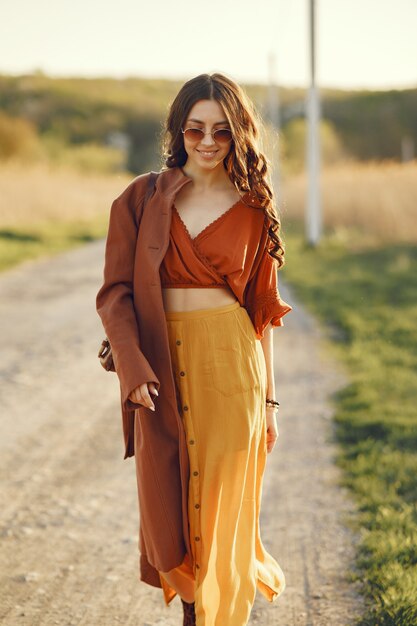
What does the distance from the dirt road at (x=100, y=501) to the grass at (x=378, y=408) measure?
0.41ft

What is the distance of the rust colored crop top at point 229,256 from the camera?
8.14 feet

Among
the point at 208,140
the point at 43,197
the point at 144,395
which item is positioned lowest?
the point at 144,395

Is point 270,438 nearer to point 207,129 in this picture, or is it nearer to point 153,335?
point 153,335

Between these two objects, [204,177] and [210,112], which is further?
[204,177]

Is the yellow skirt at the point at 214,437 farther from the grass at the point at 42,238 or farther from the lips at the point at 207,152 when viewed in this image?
the grass at the point at 42,238

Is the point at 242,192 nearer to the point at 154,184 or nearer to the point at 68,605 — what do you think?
the point at 154,184

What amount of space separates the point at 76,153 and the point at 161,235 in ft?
117

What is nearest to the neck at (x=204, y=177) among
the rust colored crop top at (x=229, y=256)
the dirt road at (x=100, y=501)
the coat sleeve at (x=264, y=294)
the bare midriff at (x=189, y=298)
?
the rust colored crop top at (x=229, y=256)

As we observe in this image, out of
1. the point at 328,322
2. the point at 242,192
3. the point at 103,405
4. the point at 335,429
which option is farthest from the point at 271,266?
the point at 328,322

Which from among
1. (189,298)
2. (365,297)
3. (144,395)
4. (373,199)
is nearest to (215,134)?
(189,298)

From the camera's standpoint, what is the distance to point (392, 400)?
6031 mm

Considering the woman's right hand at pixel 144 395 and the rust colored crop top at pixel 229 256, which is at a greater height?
the rust colored crop top at pixel 229 256

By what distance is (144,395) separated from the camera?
7.66 ft

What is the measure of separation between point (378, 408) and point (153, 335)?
11.8 ft
